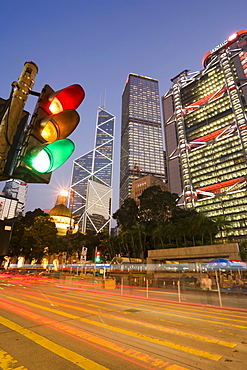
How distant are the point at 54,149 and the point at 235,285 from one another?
23992mm

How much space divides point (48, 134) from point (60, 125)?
20cm

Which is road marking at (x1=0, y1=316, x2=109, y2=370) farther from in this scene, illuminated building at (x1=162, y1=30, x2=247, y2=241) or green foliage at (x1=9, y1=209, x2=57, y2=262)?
illuminated building at (x1=162, y1=30, x2=247, y2=241)

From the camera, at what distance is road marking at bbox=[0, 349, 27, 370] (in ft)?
11.3

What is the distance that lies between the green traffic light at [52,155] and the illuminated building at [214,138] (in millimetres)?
112527

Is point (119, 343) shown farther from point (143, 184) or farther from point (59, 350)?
point (143, 184)

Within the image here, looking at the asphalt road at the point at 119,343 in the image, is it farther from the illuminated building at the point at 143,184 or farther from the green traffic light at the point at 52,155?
the illuminated building at the point at 143,184

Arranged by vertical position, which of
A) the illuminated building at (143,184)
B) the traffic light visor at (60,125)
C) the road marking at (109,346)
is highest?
the illuminated building at (143,184)

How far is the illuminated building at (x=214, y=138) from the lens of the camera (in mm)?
109562

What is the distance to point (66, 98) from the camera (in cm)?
281

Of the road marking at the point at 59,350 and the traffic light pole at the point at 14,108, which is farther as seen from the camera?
the road marking at the point at 59,350

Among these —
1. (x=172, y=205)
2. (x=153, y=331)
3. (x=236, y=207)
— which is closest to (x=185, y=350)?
(x=153, y=331)

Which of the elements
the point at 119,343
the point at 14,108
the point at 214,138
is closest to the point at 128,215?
the point at 119,343

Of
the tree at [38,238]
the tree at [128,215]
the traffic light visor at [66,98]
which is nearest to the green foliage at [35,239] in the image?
the tree at [38,238]

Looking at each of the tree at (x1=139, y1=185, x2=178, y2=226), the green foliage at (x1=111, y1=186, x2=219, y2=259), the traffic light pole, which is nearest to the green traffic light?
the traffic light pole
